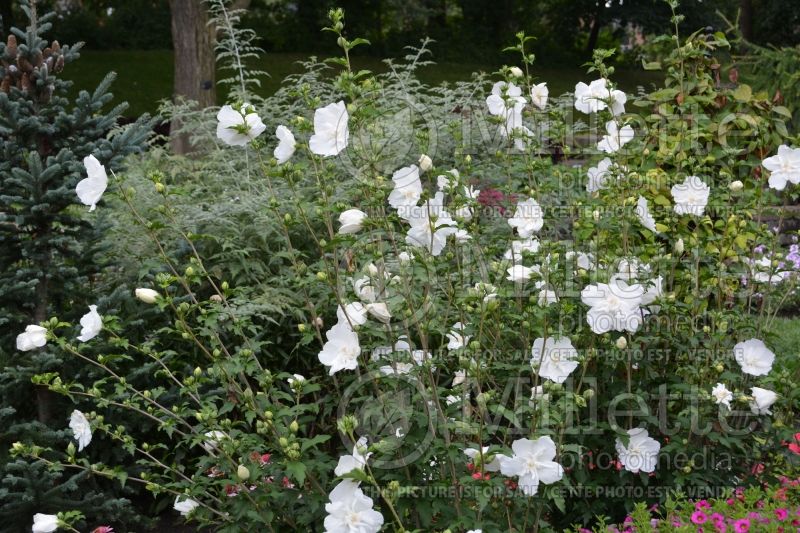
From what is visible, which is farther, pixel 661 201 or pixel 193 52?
pixel 193 52

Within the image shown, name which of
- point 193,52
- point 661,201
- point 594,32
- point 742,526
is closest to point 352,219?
point 742,526

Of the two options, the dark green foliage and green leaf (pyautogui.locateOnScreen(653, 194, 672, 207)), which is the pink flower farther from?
the dark green foliage

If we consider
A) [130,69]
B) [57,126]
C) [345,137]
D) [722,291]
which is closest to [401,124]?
[57,126]

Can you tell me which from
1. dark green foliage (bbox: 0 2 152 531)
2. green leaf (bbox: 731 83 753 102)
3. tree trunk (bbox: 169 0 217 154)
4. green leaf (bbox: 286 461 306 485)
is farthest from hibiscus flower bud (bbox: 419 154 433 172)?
tree trunk (bbox: 169 0 217 154)

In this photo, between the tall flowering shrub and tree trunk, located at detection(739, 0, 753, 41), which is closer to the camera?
the tall flowering shrub

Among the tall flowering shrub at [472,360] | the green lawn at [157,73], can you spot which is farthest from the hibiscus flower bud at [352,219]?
the green lawn at [157,73]

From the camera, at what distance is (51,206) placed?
3.41m

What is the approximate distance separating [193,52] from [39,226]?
538 centimetres

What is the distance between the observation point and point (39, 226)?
3.45 meters

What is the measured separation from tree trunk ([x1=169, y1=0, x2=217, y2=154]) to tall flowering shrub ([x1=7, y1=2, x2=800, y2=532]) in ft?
17.4

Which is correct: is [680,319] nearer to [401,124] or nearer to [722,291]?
[722,291]

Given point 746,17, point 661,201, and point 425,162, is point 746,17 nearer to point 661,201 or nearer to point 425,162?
point 661,201

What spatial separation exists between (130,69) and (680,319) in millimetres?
16826

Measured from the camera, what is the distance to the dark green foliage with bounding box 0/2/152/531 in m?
3.29
